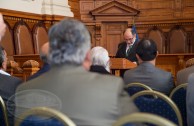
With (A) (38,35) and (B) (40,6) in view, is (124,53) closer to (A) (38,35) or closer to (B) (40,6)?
(A) (38,35)

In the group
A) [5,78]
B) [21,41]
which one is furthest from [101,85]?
[21,41]

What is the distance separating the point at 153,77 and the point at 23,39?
15.3ft

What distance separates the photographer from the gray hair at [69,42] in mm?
1529

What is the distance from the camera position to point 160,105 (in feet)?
6.82

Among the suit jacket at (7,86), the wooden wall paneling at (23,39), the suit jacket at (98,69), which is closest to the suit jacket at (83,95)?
the suit jacket at (7,86)

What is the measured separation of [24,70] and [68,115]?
296 cm

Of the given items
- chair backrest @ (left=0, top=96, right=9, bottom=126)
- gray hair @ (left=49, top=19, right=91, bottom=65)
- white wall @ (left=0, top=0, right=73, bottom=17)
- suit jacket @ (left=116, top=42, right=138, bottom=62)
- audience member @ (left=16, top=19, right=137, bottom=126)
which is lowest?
chair backrest @ (left=0, top=96, right=9, bottom=126)

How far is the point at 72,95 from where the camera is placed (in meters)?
1.44

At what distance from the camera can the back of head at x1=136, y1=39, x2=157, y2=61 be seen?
114 inches

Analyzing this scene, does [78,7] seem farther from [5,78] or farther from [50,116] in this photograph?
[50,116]

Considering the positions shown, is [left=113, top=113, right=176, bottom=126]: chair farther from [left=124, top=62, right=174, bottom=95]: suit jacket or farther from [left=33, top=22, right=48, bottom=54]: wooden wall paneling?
[left=33, top=22, right=48, bottom=54]: wooden wall paneling

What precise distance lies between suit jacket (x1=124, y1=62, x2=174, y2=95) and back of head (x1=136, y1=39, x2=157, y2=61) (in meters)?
0.07

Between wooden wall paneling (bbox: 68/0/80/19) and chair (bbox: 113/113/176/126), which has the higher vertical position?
wooden wall paneling (bbox: 68/0/80/19)

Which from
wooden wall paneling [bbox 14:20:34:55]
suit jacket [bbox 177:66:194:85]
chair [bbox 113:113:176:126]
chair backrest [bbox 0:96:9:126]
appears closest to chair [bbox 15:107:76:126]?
chair [bbox 113:113:176:126]
